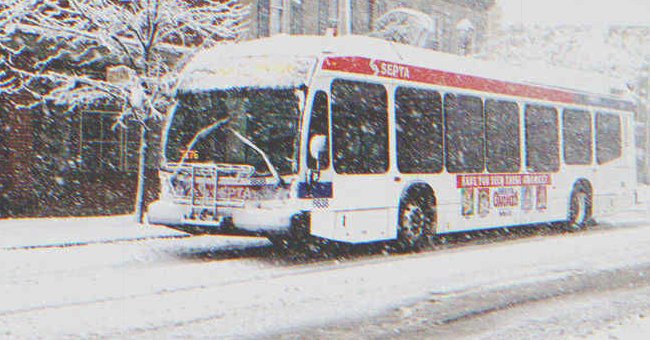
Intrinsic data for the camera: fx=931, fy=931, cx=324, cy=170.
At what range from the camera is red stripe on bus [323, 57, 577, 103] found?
12523 mm

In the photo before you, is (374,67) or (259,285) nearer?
A: (259,285)

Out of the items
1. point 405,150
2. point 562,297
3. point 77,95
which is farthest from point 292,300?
point 77,95

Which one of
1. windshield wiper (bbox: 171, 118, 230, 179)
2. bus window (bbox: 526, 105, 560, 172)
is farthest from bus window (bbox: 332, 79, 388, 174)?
bus window (bbox: 526, 105, 560, 172)

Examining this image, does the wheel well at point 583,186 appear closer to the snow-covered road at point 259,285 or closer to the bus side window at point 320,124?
the snow-covered road at point 259,285

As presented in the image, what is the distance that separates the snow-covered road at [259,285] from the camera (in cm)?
795

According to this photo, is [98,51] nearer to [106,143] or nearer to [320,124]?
[106,143]

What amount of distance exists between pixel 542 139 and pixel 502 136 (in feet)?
4.61

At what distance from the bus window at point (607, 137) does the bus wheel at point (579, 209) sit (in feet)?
3.08

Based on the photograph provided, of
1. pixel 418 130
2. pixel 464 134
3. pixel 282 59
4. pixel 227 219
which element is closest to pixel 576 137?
pixel 464 134

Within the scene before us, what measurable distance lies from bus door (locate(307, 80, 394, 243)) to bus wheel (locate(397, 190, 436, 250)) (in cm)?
41

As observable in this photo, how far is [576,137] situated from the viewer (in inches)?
698

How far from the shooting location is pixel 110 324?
782cm

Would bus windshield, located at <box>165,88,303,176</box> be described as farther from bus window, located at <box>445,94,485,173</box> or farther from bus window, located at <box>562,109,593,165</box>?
bus window, located at <box>562,109,593,165</box>

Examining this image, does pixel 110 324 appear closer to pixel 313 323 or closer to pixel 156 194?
pixel 313 323
